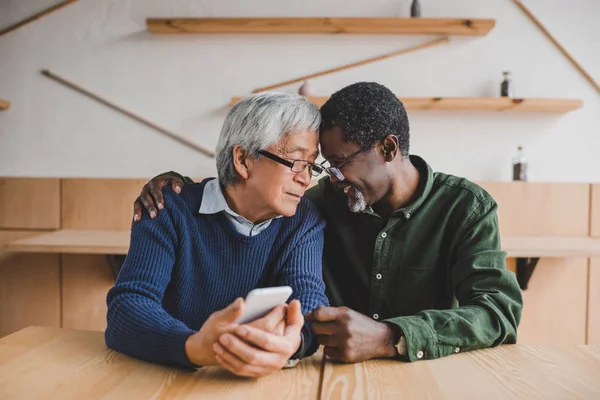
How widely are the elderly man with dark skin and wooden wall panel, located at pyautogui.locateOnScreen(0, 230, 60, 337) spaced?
237 cm

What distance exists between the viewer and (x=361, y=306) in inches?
69.0

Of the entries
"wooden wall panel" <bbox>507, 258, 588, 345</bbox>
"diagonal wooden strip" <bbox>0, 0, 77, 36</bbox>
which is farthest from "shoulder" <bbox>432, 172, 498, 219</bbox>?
"diagonal wooden strip" <bbox>0, 0, 77, 36</bbox>

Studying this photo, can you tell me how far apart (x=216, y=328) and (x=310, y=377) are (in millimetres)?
215

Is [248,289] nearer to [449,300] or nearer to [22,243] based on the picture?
[449,300]

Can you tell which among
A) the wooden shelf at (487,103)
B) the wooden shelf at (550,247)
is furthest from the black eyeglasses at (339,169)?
the wooden shelf at (487,103)

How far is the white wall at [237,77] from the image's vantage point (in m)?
3.55

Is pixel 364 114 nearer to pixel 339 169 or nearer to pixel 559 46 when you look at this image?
pixel 339 169

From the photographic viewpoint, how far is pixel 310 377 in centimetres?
106

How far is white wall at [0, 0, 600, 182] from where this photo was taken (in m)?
3.55

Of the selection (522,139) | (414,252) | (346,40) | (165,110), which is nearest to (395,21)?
(346,40)

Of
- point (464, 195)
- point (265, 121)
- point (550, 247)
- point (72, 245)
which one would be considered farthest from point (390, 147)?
point (72, 245)

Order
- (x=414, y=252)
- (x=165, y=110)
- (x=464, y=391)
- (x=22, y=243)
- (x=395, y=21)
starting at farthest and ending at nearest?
1. (x=165, y=110)
2. (x=395, y=21)
3. (x=22, y=243)
4. (x=414, y=252)
5. (x=464, y=391)

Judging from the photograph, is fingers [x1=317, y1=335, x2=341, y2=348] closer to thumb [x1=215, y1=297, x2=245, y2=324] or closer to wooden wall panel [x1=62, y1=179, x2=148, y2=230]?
thumb [x1=215, y1=297, x2=245, y2=324]

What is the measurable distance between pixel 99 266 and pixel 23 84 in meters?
1.37
